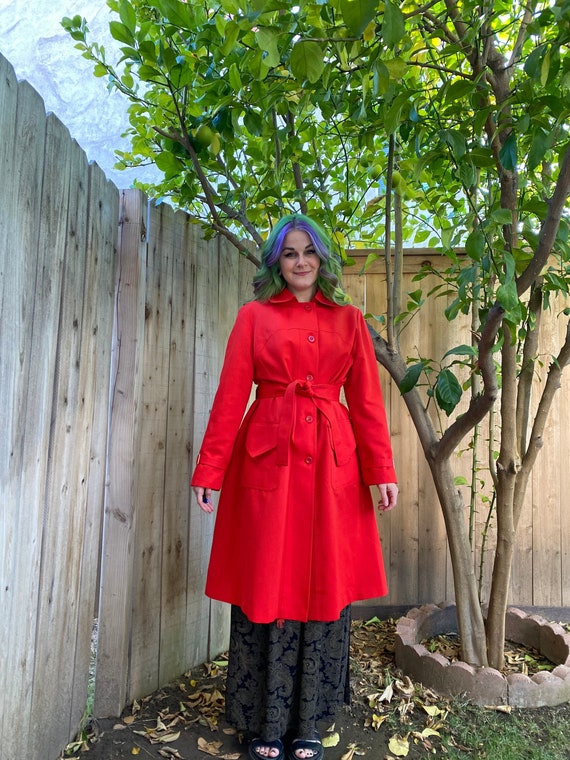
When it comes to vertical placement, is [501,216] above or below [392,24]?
below

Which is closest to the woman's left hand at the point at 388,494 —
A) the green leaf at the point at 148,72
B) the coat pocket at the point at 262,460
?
the coat pocket at the point at 262,460

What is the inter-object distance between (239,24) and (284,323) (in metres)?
0.90

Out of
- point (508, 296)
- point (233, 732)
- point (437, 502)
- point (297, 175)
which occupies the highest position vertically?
point (297, 175)

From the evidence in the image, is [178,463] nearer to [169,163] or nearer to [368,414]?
[368,414]

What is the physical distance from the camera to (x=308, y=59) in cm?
109

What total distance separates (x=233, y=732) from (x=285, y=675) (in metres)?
0.34

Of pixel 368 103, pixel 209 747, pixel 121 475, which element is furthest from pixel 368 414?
pixel 209 747

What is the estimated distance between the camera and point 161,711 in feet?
6.50

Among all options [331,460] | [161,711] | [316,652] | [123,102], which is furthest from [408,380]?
[123,102]

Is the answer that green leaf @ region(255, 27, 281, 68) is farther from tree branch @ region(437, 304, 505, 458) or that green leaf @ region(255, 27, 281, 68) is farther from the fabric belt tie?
the fabric belt tie

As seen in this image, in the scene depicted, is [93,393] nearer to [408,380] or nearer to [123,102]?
[408,380]

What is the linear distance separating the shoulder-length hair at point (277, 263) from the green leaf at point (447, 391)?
404mm

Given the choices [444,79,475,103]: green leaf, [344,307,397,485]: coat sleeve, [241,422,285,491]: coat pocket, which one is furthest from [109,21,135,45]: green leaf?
[241,422,285,491]: coat pocket

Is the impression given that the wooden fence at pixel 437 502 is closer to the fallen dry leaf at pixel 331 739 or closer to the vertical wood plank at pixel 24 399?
the fallen dry leaf at pixel 331 739
